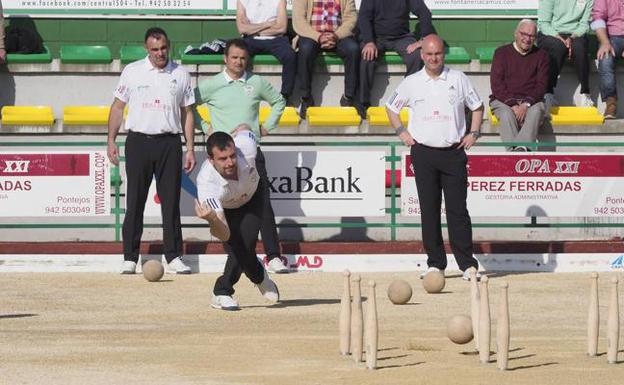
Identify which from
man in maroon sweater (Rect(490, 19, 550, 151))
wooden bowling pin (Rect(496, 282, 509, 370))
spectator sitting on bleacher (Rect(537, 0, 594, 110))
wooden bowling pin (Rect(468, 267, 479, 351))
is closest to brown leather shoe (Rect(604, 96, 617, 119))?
spectator sitting on bleacher (Rect(537, 0, 594, 110))

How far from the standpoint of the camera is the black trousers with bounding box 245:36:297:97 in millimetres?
18344

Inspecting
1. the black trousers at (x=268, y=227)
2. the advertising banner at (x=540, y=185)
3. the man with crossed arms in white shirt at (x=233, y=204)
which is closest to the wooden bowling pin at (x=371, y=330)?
the man with crossed arms in white shirt at (x=233, y=204)

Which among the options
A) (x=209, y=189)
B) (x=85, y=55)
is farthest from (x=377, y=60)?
(x=209, y=189)

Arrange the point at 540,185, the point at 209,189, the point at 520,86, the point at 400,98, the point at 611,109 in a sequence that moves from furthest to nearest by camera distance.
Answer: the point at 611,109 < the point at 520,86 < the point at 540,185 < the point at 400,98 < the point at 209,189

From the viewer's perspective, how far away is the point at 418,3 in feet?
62.3

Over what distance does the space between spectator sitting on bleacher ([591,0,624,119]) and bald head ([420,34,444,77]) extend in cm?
439

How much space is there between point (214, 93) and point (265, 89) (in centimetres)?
50

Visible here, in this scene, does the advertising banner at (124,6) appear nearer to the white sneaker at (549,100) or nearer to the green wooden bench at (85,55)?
the green wooden bench at (85,55)

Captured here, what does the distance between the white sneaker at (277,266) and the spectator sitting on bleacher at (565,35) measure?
4.29 metres

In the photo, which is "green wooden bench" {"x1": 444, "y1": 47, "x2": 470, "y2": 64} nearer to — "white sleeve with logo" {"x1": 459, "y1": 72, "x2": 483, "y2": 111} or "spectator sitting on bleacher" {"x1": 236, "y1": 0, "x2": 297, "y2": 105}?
"spectator sitting on bleacher" {"x1": 236, "y1": 0, "x2": 297, "y2": 105}

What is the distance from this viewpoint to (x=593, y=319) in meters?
10.3

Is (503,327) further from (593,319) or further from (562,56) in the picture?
(562,56)

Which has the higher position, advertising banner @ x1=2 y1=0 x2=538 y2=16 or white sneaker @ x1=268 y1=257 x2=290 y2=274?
advertising banner @ x1=2 y1=0 x2=538 y2=16

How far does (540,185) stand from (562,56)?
237 cm
